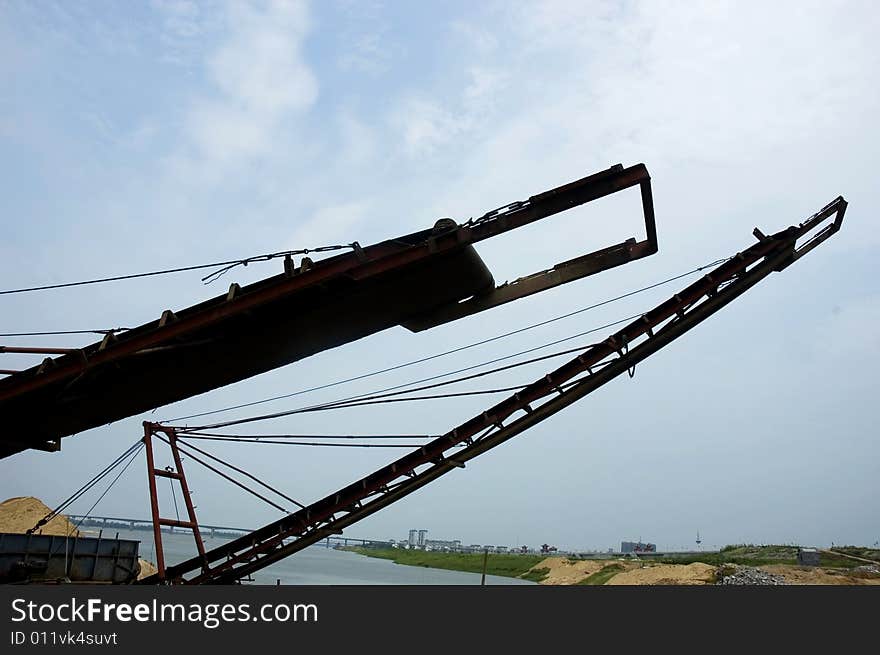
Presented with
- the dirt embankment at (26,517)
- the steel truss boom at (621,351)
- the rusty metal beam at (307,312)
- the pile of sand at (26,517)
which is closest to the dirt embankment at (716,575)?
the steel truss boom at (621,351)

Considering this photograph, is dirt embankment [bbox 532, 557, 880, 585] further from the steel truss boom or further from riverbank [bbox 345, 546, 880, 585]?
the steel truss boom

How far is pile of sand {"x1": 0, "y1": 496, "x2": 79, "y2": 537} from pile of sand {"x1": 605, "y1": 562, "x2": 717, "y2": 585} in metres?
27.0

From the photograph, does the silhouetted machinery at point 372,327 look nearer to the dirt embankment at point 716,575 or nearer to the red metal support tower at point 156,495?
the red metal support tower at point 156,495

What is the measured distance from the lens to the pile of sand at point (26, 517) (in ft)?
78.6

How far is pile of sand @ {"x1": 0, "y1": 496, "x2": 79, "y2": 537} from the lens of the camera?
2397 centimetres

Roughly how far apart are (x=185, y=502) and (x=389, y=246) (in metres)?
7.83

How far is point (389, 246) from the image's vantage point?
820 cm

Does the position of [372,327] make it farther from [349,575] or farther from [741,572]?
[349,575]

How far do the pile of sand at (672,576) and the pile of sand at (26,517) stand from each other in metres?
27.0
